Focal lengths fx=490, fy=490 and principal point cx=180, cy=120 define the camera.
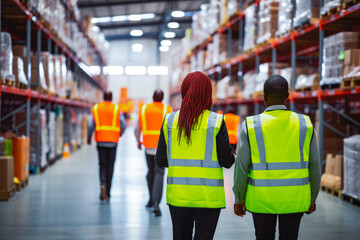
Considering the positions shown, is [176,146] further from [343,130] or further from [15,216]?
[343,130]

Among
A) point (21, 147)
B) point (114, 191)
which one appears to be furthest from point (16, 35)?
point (114, 191)

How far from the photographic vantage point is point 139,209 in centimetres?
639

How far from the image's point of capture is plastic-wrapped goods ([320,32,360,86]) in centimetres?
726

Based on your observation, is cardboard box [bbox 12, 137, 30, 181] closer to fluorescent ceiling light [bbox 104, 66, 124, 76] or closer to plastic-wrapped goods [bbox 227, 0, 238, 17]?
plastic-wrapped goods [bbox 227, 0, 238, 17]

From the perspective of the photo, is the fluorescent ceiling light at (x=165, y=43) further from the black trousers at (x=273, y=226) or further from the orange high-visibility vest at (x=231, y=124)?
the black trousers at (x=273, y=226)

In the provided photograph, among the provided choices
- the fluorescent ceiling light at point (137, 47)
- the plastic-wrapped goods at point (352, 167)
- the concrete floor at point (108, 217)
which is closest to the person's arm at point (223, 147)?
the concrete floor at point (108, 217)

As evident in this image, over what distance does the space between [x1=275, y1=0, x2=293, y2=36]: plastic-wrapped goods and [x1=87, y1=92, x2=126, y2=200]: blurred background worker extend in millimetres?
3988

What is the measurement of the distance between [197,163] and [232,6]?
1037cm

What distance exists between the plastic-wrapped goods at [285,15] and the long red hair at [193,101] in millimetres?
6549

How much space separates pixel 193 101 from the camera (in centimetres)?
294

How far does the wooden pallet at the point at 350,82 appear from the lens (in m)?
6.73

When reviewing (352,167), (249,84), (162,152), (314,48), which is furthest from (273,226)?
(314,48)

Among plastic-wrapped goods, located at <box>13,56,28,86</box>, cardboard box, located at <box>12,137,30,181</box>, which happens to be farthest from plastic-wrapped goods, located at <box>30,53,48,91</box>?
cardboard box, located at <box>12,137,30,181</box>

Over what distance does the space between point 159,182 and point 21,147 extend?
3204mm
